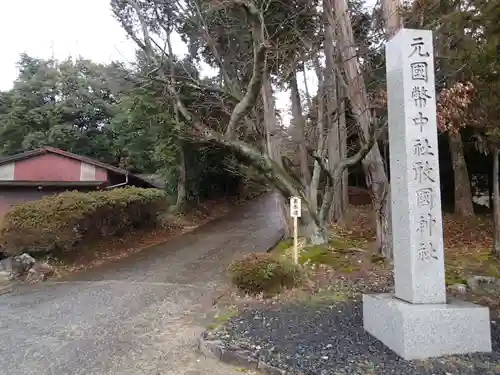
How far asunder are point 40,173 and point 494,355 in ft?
57.4

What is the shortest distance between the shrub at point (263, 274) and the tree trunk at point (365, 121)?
263 cm

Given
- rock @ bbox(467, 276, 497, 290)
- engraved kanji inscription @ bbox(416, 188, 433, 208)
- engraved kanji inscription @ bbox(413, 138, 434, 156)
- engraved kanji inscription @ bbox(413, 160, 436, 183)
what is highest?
engraved kanji inscription @ bbox(413, 138, 434, 156)

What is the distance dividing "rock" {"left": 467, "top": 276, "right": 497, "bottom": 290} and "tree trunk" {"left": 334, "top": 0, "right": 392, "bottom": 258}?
1926 millimetres

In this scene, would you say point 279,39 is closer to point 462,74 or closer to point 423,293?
point 462,74

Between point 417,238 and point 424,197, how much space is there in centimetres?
47

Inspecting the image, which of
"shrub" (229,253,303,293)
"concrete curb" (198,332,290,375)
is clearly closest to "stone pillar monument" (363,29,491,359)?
"concrete curb" (198,332,290,375)

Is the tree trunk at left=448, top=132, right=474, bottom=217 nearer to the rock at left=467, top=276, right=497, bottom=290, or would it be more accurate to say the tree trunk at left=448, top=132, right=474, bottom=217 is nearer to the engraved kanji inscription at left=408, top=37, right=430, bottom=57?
the rock at left=467, top=276, right=497, bottom=290

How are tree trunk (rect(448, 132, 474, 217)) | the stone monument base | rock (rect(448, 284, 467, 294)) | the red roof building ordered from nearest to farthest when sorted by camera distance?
the stone monument base < rock (rect(448, 284, 467, 294)) < tree trunk (rect(448, 132, 474, 217)) < the red roof building

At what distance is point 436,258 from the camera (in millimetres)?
4164

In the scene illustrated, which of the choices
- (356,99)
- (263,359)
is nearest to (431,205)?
(263,359)

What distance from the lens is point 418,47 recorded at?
4438 mm

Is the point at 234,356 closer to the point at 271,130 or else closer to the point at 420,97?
the point at 420,97

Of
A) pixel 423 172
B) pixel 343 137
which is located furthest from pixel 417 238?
pixel 343 137

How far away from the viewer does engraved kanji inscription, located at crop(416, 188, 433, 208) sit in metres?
4.23
